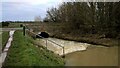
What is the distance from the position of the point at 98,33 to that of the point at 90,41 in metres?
5.58

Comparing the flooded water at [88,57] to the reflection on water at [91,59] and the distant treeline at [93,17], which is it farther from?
the distant treeline at [93,17]

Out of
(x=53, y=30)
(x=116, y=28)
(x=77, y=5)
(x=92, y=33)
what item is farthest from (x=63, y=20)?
(x=116, y=28)

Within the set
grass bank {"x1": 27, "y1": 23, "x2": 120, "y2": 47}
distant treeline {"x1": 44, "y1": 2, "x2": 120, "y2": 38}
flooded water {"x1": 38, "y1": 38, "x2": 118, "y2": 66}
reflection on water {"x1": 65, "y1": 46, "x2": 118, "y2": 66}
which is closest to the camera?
reflection on water {"x1": 65, "y1": 46, "x2": 118, "y2": 66}

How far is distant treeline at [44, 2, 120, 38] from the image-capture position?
1404 inches

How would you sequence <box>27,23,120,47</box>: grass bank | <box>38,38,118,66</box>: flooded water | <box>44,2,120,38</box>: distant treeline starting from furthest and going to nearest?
<box>44,2,120,38</box>: distant treeline → <box>27,23,120,47</box>: grass bank → <box>38,38,118,66</box>: flooded water

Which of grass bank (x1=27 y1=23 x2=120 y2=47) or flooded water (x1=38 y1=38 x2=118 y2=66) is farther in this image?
grass bank (x1=27 y1=23 x2=120 y2=47)

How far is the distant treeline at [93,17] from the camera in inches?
1404

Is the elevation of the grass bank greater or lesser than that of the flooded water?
lesser

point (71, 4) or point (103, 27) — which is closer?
point (103, 27)

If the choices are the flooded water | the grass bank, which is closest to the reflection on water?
the flooded water

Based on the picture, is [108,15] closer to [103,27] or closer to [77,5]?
[103,27]

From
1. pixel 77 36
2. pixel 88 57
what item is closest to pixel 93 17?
pixel 77 36

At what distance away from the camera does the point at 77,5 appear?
4175 centimetres

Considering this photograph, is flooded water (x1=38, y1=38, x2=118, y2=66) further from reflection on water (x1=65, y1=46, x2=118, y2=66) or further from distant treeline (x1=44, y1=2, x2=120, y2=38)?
distant treeline (x1=44, y1=2, x2=120, y2=38)
